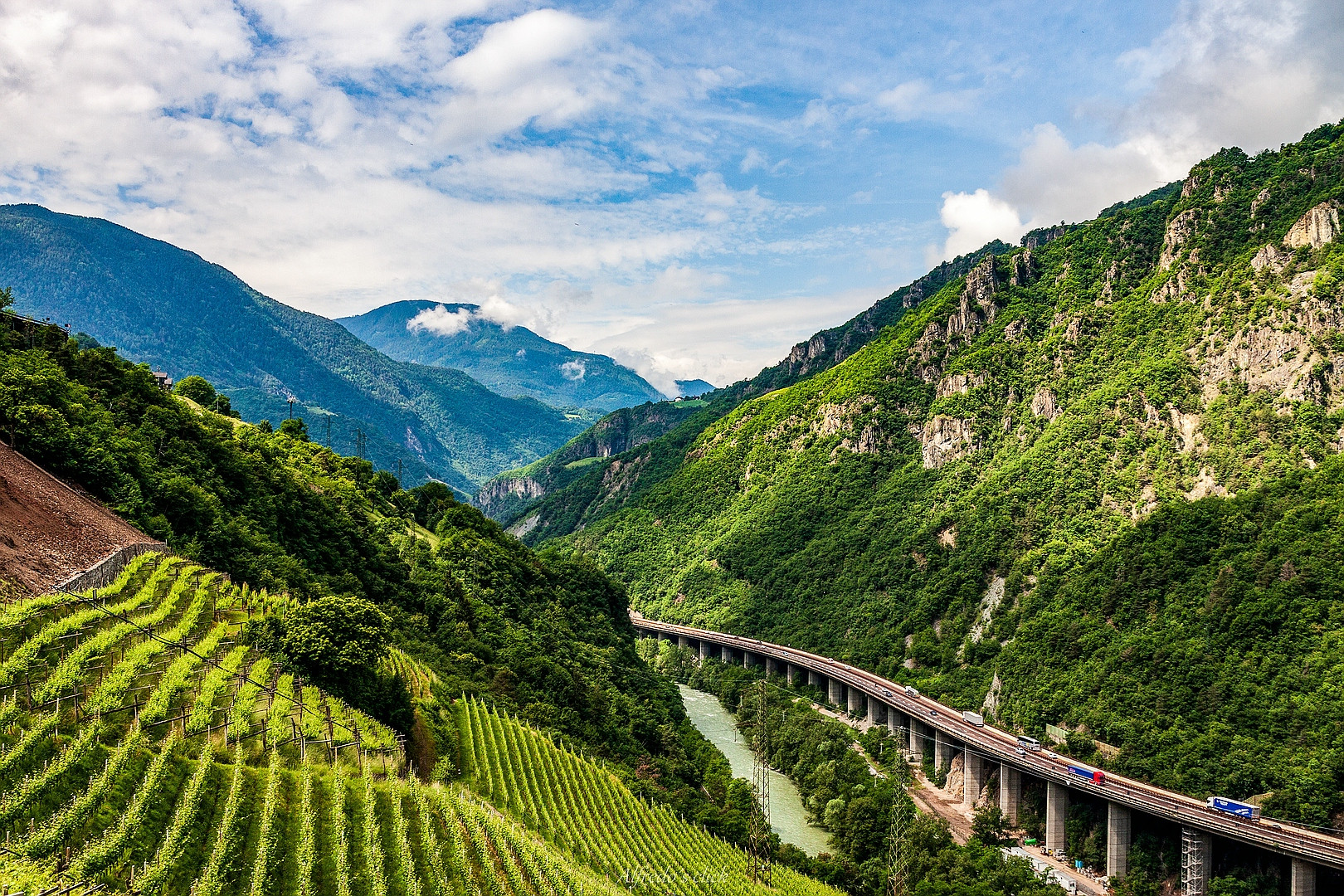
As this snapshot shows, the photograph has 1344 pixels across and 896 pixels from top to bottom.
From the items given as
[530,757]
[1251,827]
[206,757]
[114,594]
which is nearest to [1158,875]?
[1251,827]

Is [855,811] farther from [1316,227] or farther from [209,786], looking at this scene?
[1316,227]

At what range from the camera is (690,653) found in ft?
469

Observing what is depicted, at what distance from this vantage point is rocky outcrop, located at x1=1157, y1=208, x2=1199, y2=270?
140 meters

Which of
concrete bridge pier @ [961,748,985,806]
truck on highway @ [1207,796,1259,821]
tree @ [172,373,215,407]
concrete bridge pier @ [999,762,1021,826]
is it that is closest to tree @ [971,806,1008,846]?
concrete bridge pier @ [999,762,1021,826]

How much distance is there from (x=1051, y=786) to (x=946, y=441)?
91.7m

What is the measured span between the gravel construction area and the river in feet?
170

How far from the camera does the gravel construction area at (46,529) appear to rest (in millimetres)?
36656

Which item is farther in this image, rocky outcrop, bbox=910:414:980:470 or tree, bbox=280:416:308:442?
rocky outcrop, bbox=910:414:980:470

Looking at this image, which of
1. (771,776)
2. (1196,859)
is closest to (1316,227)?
(1196,859)

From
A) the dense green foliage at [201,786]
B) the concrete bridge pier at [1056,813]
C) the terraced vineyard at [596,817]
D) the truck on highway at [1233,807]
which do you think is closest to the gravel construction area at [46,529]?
the dense green foliage at [201,786]

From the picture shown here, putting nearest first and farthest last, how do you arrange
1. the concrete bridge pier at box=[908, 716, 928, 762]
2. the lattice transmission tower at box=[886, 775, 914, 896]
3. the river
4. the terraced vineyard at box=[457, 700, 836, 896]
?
1. the terraced vineyard at box=[457, 700, 836, 896]
2. the lattice transmission tower at box=[886, 775, 914, 896]
3. the river
4. the concrete bridge pier at box=[908, 716, 928, 762]

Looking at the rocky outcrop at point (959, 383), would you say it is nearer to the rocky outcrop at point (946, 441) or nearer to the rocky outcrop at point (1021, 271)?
the rocky outcrop at point (946, 441)

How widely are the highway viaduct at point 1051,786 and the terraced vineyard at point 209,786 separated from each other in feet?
132

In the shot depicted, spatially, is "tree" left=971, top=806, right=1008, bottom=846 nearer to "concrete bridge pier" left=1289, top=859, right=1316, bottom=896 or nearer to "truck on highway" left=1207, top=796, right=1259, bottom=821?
"truck on highway" left=1207, top=796, right=1259, bottom=821
